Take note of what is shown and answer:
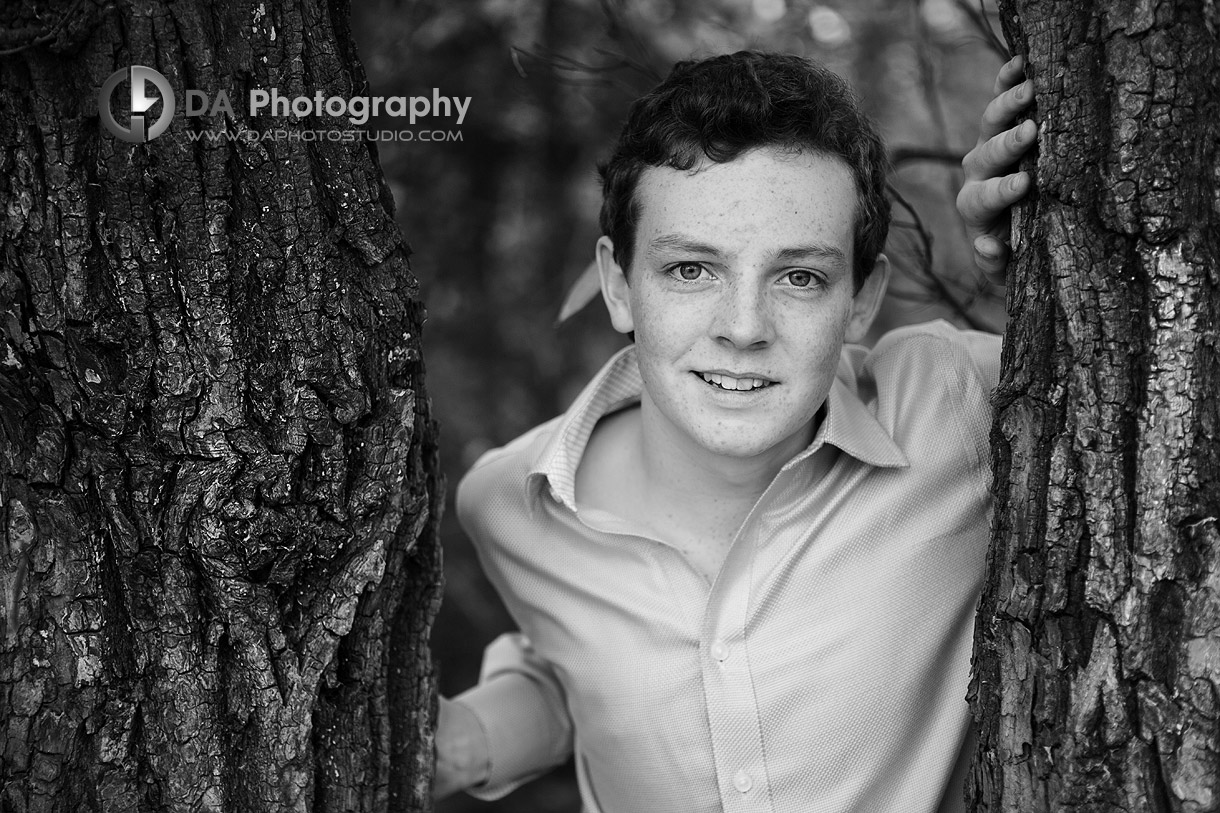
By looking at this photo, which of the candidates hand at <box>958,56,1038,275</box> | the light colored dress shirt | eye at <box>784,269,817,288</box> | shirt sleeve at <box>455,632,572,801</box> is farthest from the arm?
hand at <box>958,56,1038,275</box>

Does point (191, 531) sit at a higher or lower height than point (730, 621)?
higher

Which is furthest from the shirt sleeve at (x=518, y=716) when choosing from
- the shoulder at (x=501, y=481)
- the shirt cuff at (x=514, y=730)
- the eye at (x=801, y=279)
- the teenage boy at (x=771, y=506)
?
the eye at (x=801, y=279)

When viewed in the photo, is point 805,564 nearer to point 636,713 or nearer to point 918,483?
point 918,483

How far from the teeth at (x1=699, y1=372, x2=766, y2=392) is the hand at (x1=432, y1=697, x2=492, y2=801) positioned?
0.93 metres

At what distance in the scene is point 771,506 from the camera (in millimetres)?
2258

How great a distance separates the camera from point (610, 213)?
2.44m

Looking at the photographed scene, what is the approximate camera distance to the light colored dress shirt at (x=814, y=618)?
2.13m

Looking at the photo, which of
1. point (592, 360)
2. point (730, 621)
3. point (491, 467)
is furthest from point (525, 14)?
point (730, 621)

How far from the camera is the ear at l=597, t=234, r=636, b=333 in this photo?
242 centimetres

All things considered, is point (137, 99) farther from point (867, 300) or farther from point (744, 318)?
point (867, 300)

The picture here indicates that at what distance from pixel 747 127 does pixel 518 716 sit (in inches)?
56.1

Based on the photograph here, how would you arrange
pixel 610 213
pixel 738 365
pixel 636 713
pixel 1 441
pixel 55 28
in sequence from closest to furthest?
pixel 55 28
pixel 1 441
pixel 738 365
pixel 636 713
pixel 610 213

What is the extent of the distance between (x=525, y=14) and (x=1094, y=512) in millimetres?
2847

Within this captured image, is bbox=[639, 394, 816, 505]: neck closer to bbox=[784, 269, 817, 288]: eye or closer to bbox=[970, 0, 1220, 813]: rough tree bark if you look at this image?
bbox=[784, 269, 817, 288]: eye
